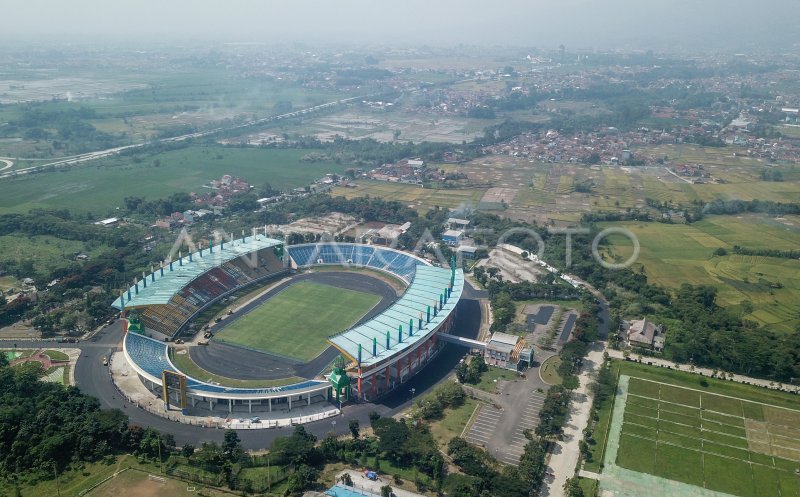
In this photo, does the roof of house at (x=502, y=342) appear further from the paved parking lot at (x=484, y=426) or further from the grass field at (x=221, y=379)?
the grass field at (x=221, y=379)

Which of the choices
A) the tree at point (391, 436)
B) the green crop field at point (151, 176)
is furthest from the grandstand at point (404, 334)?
the green crop field at point (151, 176)

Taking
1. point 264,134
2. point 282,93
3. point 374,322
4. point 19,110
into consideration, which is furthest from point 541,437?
point 282,93

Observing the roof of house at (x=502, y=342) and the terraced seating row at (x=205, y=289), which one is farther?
the terraced seating row at (x=205, y=289)

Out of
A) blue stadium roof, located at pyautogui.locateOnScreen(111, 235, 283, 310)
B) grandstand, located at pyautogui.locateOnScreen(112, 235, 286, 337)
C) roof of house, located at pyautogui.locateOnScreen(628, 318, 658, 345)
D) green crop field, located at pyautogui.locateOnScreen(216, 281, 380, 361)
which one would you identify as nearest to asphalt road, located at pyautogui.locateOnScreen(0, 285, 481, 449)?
blue stadium roof, located at pyautogui.locateOnScreen(111, 235, 283, 310)

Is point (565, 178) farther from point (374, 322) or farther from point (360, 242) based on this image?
point (374, 322)

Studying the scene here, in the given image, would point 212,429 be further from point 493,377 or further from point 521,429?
point 493,377

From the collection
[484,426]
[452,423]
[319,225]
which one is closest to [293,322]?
[452,423]
